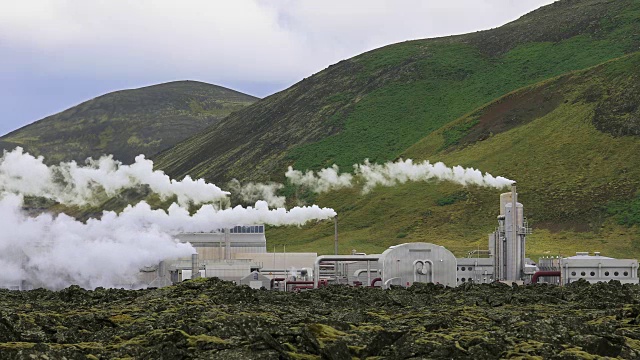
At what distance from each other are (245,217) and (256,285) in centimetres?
1721

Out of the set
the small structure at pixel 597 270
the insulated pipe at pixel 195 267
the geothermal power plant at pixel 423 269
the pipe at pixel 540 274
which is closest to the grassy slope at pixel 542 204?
the geothermal power plant at pixel 423 269

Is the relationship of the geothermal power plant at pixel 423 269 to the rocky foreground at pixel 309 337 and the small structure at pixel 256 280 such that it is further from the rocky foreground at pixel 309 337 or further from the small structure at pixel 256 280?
the rocky foreground at pixel 309 337

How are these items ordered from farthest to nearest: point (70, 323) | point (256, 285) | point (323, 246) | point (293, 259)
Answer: point (323, 246) < point (293, 259) < point (256, 285) < point (70, 323)

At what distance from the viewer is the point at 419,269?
4038 inches

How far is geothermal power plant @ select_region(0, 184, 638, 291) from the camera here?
103062 mm

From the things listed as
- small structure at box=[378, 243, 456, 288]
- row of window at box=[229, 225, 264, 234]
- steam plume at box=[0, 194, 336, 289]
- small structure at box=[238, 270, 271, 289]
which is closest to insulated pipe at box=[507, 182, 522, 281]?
small structure at box=[378, 243, 456, 288]

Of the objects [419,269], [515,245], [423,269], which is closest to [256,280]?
[419,269]

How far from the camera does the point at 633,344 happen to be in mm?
30328

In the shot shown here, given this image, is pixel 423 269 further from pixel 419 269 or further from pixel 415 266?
pixel 415 266

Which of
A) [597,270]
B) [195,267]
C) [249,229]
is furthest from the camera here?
[249,229]

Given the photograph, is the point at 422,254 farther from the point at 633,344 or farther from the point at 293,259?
the point at 633,344

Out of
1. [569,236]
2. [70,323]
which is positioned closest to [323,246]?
[569,236]

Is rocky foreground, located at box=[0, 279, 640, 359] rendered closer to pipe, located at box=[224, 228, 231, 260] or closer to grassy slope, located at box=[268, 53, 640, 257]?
pipe, located at box=[224, 228, 231, 260]

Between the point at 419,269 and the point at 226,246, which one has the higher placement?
the point at 226,246
